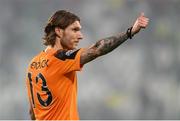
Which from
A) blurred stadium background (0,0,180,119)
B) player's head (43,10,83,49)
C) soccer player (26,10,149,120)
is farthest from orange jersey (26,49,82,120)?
blurred stadium background (0,0,180,119)

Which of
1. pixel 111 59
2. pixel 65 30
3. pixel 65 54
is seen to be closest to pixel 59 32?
pixel 65 30

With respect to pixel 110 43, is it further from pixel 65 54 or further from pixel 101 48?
pixel 65 54

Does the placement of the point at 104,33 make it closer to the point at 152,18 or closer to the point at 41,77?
the point at 152,18

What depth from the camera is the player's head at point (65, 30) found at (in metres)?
3.40

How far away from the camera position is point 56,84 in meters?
3.26

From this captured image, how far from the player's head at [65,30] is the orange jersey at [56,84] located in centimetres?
14

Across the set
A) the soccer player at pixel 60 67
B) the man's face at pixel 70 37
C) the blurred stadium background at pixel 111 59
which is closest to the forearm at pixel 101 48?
the soccer player at pixel 60 67

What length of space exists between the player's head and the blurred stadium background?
336 cm

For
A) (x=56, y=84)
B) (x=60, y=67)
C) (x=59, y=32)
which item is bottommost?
(x=56, y=84)

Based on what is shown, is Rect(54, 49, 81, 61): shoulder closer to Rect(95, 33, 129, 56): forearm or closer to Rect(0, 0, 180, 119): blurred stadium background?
Rect(95, 33, 129, 56): forearm

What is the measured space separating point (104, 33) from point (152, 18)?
0.72 metres

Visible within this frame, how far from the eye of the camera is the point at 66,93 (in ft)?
10.7

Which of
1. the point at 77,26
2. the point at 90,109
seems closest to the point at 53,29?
the point at 77,26

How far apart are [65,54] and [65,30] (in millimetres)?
275
